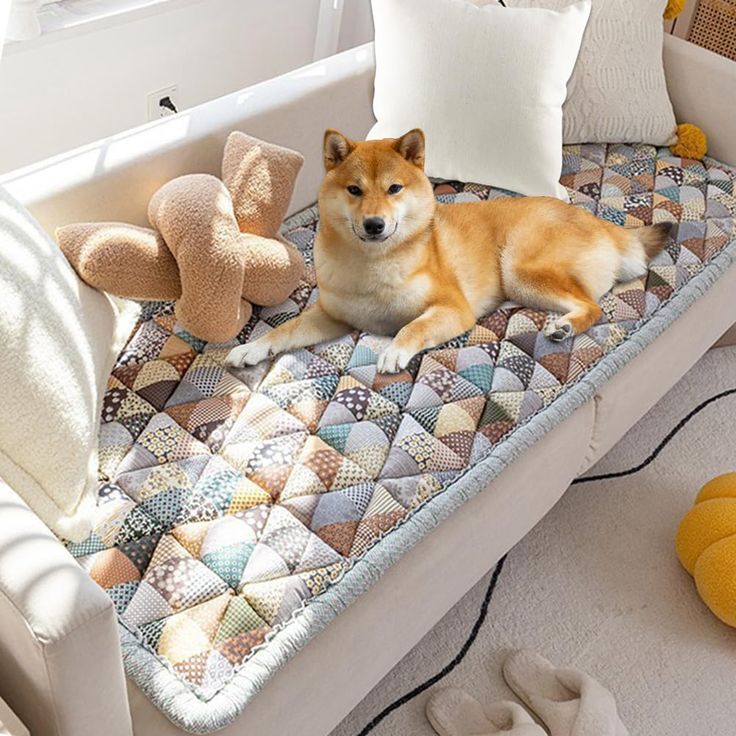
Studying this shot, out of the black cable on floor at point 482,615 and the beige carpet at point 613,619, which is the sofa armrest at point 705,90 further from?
the beige carpet at point 613,619

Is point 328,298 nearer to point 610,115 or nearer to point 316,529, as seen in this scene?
point 316,529

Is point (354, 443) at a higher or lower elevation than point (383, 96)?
lower

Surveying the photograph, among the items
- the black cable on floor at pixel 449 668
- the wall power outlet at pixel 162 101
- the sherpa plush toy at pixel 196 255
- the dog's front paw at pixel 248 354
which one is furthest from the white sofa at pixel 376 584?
Result: the wall power outlet at pixel 162 101

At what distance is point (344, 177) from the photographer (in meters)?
1.64

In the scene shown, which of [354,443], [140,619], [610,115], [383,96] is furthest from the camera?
[610,115]

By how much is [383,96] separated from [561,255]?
1.68 ft

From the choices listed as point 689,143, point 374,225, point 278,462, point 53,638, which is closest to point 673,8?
point 689,143

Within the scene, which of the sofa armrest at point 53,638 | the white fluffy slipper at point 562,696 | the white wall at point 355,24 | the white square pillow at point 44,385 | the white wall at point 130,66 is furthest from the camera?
the white wall at point 355,24

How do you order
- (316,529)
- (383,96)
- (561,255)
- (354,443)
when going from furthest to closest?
(383,96) < (561,255) < (354,443) < (316,529)

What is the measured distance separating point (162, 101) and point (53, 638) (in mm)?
1621

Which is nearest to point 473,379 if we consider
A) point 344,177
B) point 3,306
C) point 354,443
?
point 354,443

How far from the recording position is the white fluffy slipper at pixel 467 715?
1.58 meters

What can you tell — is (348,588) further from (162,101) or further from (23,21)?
(162,101)

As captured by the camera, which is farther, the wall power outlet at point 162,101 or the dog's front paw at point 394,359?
the wall power outlet at point 162,101
